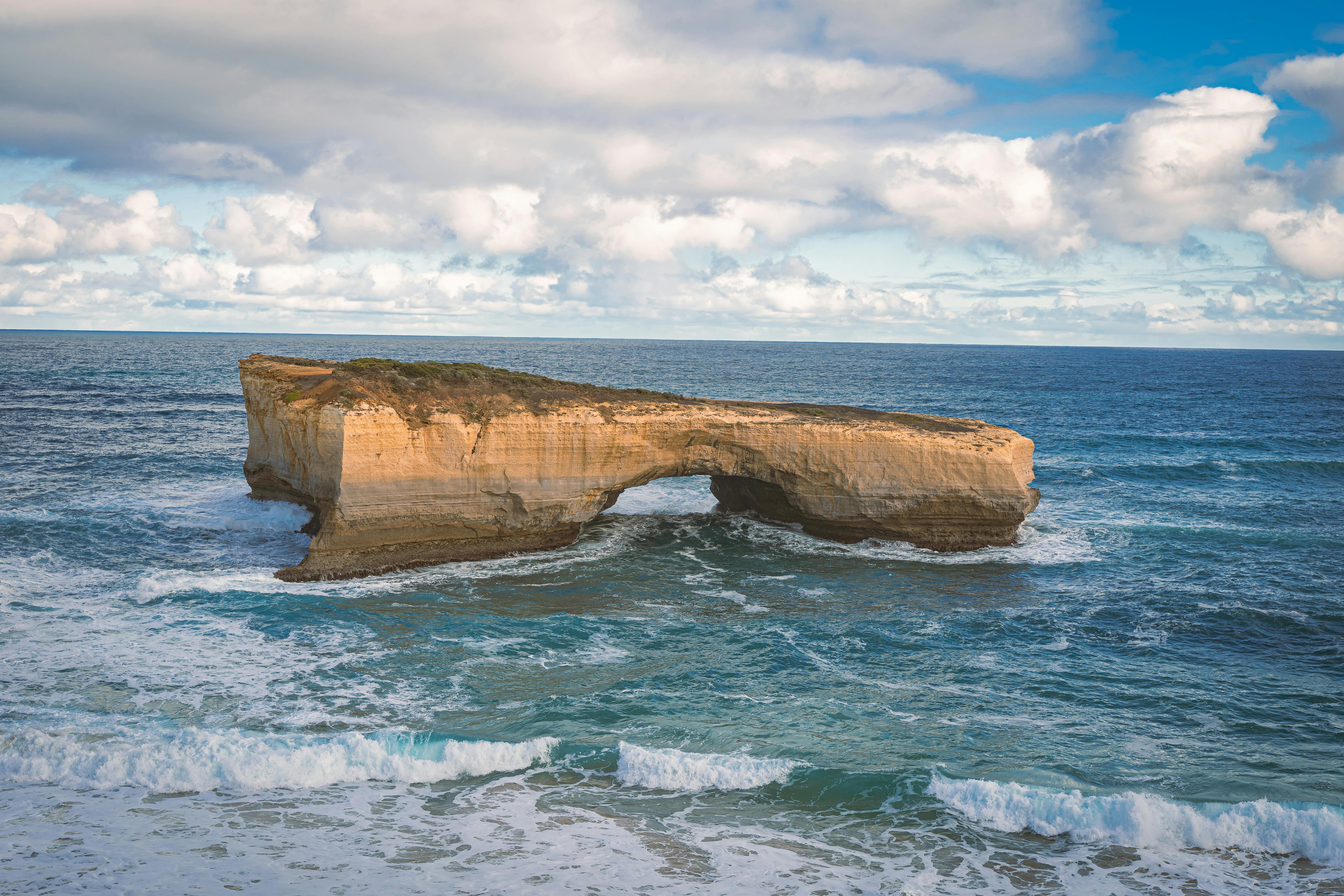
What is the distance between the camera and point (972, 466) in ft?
66.4

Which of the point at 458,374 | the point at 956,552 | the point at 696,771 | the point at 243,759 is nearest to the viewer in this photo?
the point at 243,759

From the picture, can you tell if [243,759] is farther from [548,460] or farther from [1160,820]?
[1160,820]

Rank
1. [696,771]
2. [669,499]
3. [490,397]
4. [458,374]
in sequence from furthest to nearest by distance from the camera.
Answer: [669,499] < [458,374] < [490,397] < [696,771]

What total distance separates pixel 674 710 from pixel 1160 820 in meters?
6.37

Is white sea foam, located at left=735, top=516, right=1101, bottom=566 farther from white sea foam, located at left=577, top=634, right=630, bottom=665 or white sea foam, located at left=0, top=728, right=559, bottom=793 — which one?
white sea foam, located at left=0, top=728, right=559, bottom=793

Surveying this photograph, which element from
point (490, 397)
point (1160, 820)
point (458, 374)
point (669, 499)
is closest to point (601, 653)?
point (490, 397)

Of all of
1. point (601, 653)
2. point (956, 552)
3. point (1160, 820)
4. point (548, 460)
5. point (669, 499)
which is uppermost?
point (548, 460)

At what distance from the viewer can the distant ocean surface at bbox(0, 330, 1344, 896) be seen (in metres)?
9.12

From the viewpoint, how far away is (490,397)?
1942cm

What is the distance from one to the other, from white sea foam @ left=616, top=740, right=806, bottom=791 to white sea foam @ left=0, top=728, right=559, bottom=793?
1.21m

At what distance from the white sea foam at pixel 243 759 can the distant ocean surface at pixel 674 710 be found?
43 millimetres

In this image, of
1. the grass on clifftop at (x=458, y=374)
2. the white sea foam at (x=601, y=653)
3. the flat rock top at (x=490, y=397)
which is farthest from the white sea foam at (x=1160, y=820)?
the grass on clifftop at (x=458, y=374)

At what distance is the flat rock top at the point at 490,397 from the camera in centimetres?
1862

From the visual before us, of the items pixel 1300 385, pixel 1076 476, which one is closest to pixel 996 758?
pixel 1076 476
